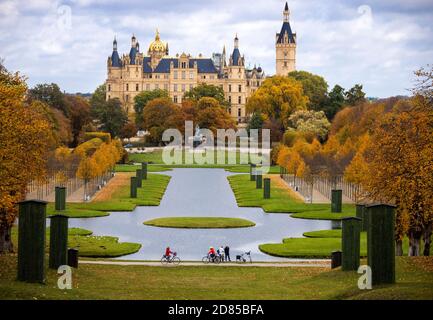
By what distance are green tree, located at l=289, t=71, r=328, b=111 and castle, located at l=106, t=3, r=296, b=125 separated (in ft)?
67.7

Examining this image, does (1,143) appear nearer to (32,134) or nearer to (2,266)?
(32,134)

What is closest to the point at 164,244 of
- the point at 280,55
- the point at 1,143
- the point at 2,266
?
the point at 1,143

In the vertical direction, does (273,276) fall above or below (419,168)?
below

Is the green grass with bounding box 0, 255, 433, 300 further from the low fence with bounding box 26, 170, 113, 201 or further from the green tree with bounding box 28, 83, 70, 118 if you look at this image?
the green tree with bounding box 28, 83, 70, 118

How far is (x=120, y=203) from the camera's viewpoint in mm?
56750

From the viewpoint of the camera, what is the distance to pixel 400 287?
22.9m

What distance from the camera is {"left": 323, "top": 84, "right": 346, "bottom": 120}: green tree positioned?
11788 cm

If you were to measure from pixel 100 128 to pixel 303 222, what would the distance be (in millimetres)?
72053

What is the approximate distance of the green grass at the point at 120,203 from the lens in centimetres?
5080

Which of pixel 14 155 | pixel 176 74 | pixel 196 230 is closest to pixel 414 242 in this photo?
pixel 196 230

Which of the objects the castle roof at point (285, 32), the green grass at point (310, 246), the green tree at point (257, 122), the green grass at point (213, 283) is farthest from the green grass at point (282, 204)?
the castle roof at point (285, 32)

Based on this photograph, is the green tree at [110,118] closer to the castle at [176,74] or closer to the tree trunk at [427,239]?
the castle at [176,74]

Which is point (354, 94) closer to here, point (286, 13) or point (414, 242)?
point (286, 13)

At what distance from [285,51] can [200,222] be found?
137347 mm
